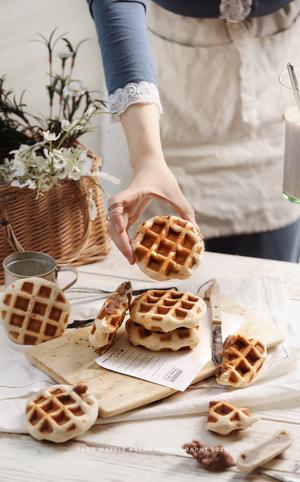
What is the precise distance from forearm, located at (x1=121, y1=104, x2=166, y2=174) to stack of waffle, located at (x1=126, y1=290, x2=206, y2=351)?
286mm

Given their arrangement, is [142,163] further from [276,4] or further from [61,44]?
[61,44]

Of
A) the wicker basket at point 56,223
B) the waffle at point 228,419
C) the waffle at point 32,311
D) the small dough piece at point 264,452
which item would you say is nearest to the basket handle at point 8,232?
the wicker basket at point 56,223

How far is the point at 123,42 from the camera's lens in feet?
5.61

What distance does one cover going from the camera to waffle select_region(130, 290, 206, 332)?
1466mm

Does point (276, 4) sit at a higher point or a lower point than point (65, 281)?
higher

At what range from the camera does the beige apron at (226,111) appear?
202cm

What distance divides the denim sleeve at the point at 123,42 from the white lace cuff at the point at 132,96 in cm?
1

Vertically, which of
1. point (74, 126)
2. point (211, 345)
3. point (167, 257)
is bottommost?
point (211, 345)

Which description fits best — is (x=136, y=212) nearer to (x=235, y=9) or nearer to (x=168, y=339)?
(x=168, y=339)

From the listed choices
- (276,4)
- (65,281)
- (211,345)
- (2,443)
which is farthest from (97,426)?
(276,4)

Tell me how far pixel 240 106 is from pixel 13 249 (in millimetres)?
672

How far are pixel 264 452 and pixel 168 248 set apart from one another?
1.43ft

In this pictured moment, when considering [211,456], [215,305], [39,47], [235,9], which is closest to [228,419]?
[211,456]

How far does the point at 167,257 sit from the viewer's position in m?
1.54
